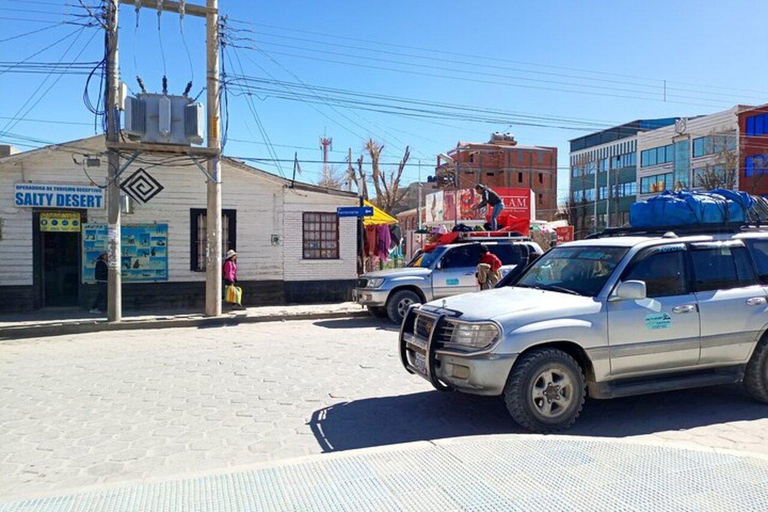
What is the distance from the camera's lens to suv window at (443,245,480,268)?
12.9 m

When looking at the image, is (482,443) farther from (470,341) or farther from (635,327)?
(635,327)

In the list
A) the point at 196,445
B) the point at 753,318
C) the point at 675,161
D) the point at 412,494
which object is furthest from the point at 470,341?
the point at 675,161

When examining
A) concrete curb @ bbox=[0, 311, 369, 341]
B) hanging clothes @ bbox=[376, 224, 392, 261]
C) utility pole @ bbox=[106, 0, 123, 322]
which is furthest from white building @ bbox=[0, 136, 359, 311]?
hanging clothes @ bbox=[376, 224, 392, 261]

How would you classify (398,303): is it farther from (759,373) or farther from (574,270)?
(759,373)

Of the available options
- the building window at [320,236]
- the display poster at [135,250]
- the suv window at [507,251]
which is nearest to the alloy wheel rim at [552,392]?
the suv window at [507,251]

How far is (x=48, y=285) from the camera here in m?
14.8

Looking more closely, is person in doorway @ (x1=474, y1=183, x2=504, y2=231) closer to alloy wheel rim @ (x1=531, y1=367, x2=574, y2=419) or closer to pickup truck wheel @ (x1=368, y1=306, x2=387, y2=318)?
pickup truck wheel @ (x1=368, y1=306, x2=387, y2=318)

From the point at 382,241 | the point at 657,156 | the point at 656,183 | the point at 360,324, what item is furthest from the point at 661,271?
the point at 657,156

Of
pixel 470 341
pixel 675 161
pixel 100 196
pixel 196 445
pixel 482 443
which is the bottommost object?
pixel 196 445

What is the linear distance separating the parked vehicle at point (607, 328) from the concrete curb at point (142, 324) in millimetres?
8513

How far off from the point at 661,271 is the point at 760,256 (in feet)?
4.69

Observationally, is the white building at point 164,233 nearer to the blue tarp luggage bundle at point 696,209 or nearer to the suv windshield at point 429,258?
the suv windshield at point 429,258

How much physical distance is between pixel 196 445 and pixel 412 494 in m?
2.53

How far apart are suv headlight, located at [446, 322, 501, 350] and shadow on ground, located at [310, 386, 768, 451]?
2.76 feet
